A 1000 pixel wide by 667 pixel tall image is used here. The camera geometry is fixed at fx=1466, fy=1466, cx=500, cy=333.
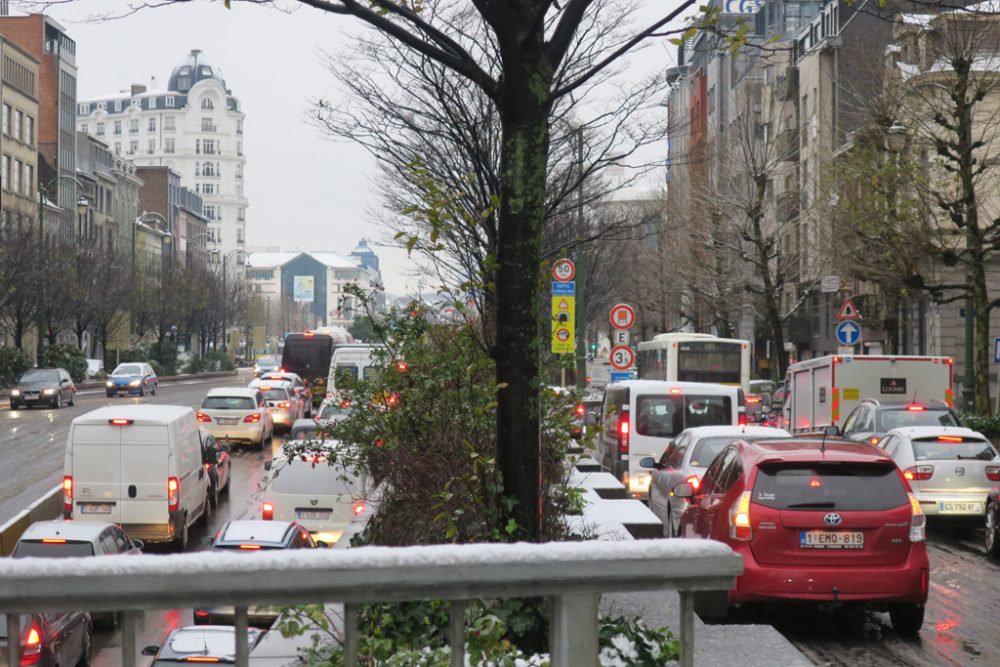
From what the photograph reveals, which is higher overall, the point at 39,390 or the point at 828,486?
the point at 828,486

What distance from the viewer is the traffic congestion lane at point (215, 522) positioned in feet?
43.9

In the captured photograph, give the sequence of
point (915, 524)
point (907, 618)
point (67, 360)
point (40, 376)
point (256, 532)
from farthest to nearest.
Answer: point (67, 360)
point (40, 376)
point (256, 532)
point (907, 618)
point (915, 524)

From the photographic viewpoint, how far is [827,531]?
11336mm

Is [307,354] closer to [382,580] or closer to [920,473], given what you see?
[920,473]

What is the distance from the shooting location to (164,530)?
22156 millimetres

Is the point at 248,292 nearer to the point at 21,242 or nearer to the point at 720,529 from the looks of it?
the point at 21,242

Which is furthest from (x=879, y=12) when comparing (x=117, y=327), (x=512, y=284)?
(x=117, y=327)

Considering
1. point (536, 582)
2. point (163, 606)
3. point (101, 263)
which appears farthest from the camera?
point (101, 263)

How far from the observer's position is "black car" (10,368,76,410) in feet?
180

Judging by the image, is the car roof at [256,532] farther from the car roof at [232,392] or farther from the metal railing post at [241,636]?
the car roof at [232,392]

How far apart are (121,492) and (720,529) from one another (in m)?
12.8

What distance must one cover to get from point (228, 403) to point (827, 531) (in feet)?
96.9

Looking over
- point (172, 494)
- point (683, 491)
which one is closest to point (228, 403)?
point (172, 494)

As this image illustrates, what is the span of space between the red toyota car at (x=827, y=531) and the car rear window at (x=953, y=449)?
9.54m
